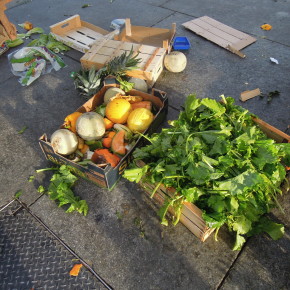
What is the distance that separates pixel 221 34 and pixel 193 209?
183 inches

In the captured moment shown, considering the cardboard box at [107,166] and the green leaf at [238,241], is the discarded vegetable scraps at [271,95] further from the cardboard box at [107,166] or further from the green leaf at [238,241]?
the green leaf at [238,241]

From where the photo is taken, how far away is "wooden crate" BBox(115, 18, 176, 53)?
5281 mm

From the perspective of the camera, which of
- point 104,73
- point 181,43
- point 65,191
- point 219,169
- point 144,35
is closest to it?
point 219,169

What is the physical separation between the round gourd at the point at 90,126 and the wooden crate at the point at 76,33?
8.48 feet

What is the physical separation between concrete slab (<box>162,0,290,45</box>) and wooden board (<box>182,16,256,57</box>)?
1.06 feet

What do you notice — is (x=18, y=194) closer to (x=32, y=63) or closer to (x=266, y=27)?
(x=32, y=63)

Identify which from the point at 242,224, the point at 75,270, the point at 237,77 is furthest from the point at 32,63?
the point at 242,224

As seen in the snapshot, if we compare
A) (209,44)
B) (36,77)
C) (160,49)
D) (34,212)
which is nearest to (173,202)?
(34,212)

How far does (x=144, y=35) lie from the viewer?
5406mm

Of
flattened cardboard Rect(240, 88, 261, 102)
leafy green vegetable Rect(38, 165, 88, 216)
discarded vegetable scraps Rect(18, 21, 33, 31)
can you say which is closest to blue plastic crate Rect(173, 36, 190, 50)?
flattened cardboard Rect(240, 88, 261, 102)

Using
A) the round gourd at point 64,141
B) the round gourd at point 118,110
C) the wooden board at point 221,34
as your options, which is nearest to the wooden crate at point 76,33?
the wooden board at point 221,34

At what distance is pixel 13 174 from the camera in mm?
3686

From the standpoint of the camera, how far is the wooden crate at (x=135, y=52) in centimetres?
443

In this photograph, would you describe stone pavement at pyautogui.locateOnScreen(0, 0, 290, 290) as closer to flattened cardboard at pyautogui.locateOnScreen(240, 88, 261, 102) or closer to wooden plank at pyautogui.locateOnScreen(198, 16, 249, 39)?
flattened cardboard at pyautogui.locateOnScreen(240, 88, 261, 102)
